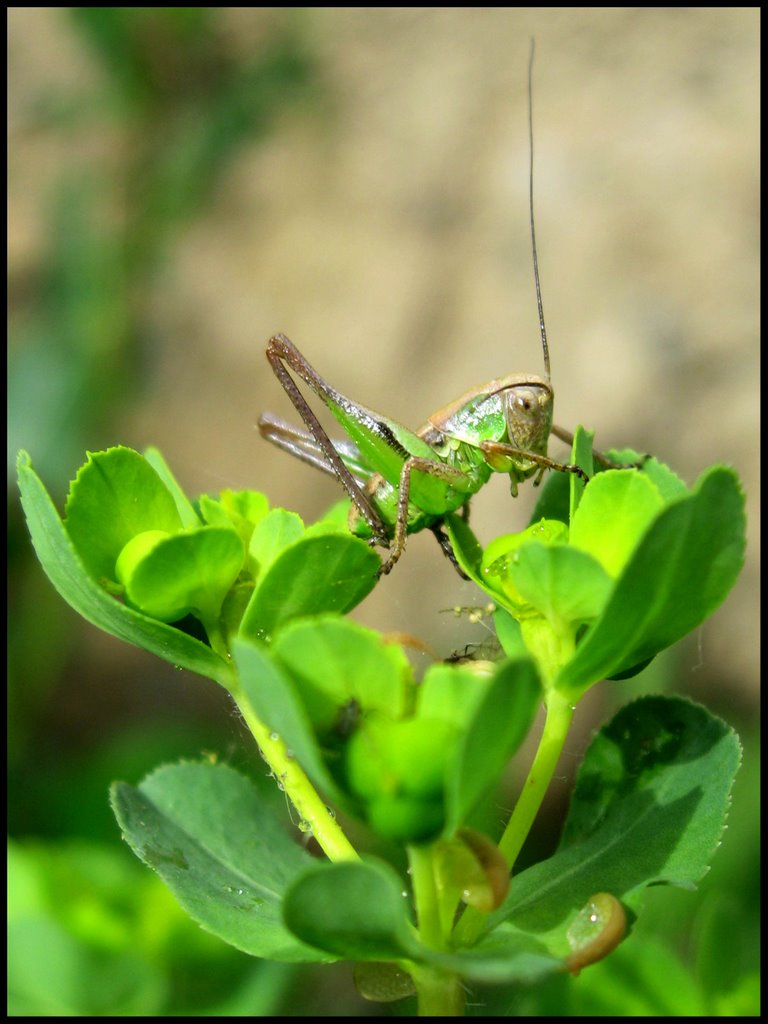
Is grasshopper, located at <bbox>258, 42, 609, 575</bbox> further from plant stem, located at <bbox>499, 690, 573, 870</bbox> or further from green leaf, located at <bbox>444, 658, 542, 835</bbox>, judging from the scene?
green leaf, located at <bbox>444, 658, 542, 835</bbox>

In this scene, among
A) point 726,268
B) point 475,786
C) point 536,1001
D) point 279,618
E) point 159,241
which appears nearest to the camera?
point 475,786

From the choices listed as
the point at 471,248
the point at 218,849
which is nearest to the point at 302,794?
the point at 218,849

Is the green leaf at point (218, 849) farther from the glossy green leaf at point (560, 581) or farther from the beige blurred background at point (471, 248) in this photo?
the beige blurred background at point (471, 248)

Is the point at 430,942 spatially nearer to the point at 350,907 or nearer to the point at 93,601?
the point at 350,907

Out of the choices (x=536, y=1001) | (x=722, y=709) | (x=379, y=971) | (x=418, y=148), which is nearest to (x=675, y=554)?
(x=379, y=971)

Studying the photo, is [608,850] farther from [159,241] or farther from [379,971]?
[159,241]

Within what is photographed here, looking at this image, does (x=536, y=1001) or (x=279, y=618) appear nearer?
(x=279, y=618)

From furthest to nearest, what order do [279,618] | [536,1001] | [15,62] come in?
[15,62] < [536,1001] < [279,618]
